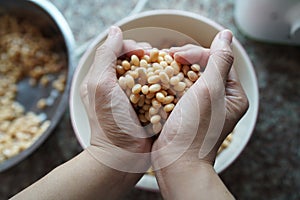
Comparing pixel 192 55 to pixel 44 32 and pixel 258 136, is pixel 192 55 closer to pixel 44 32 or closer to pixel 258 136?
pixel 258 136

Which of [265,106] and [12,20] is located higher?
[12,20]

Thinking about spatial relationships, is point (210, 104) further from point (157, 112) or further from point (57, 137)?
point (57, 137)

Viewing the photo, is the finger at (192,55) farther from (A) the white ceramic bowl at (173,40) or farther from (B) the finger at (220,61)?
(A) the white ceramic bowl at (173,40)

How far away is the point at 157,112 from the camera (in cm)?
70

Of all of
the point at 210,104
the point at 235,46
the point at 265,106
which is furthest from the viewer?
the point at 265,106

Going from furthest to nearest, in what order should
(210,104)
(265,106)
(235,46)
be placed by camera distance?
(265,106) → (235,46) → (210,104)

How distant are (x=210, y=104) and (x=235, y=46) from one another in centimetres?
24

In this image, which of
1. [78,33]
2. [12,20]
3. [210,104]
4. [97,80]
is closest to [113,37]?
[97,80]

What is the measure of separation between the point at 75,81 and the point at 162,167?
0.95 feet

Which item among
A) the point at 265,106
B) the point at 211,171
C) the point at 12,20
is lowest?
the point at 265,106

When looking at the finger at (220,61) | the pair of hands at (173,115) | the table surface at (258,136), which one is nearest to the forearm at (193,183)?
the pair of hands at (173,115)

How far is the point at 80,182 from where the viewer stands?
0.68m

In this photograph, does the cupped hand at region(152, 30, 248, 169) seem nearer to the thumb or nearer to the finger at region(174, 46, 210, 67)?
the finger at region(174, 46, 210, 67)

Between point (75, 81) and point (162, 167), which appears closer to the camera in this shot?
point (162, 167)
